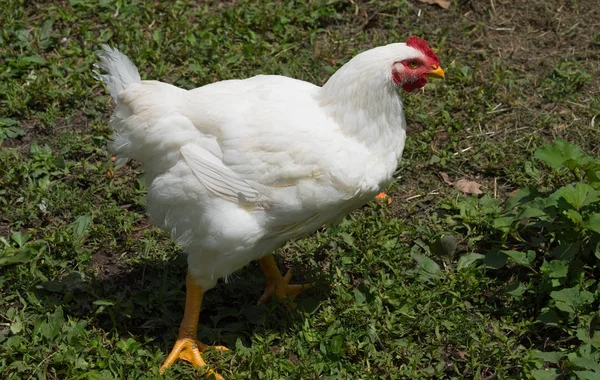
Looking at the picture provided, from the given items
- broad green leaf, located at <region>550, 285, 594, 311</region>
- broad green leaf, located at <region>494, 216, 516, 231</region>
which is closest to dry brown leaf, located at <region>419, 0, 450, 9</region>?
broad green leaf, located at <region>494, 216, 516, 231</region>

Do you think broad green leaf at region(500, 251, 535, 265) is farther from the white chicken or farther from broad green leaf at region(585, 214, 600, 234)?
the white chicken

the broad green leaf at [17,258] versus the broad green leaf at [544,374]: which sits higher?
the broad green leaf at [17,258]

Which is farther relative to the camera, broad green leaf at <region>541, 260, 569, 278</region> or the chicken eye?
broad green leaf at <region>541, 260, 569, 278</region>

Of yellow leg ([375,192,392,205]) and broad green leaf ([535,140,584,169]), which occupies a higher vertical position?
broad green leaf ([535,140,584,169])

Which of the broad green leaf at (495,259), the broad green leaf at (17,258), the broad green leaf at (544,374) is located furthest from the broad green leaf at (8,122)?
the broad green leaf at (544,374)

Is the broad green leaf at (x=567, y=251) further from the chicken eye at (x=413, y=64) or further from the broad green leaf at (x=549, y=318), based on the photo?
the chicken eye at (x=413, y=64)

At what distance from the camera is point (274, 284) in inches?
190

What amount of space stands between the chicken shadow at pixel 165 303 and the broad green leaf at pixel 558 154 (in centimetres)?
153

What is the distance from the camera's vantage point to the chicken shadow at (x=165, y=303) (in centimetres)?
458

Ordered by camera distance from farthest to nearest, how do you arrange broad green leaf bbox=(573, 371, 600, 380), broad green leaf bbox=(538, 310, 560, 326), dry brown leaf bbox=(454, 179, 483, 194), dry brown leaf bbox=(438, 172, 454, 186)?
dry brown leaf bbox=(438, 172, 454, 186) < dry brown leaf bbox=(454, 179, 483, 194) < broad green leaf bbox=(538, 310, 560, 326) < broad green leaf bbox=(573, 371, 600, 380)

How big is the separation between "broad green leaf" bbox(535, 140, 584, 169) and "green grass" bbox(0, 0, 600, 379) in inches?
9.0

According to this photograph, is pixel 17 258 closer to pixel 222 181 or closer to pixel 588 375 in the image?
pixel 222 181

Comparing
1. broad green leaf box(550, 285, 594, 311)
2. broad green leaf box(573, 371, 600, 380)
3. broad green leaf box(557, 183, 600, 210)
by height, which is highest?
broad green leaf box(557, 183, 600, 210)

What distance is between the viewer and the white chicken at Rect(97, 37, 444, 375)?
3.92 meters
